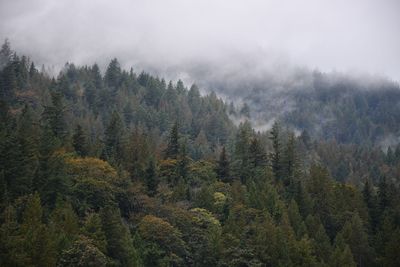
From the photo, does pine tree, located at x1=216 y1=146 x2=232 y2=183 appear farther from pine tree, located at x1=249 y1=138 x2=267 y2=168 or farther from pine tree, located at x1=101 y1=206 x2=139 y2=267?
pine tree, located at x1=101 y1=206 x2=139 y2=267

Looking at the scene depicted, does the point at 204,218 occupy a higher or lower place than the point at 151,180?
lower

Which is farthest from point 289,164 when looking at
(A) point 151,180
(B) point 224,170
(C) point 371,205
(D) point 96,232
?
(D) point 96,232

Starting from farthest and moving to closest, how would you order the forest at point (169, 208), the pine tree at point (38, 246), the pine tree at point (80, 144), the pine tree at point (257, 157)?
the pine tree at point (257, 157) < the pine tree at point (80, 144) < the forest at point (169, 208) < the pine tree at point (38, 246)

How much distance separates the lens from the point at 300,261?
6812 centimetres

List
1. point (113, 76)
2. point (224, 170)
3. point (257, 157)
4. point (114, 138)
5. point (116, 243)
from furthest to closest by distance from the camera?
point (113, 76) → point (257, 157) → point (114, 138) → point (224, 170) → point (116, 243)

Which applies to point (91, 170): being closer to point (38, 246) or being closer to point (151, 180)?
point (151, 180)

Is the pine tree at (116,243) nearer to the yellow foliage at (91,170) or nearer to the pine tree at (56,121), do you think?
the yellow foliage at (91,170)

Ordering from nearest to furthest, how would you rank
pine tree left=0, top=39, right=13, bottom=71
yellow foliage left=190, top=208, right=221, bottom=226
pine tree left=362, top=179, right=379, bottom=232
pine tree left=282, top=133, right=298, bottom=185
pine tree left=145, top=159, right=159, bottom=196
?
yellow foliage left=190, top=208, right=221, bottom=226 < pine tree left=145, top=159, right=159, bottom=196 < pine tree left=362, top=179, right=379, bottom=232 < pine tree left=282, top=133, right=298, bottom=185 < pine tree left=0, top=39, right=13, bottom=71

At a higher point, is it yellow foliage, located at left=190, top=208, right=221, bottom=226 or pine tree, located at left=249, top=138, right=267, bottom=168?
pine tree, located at left=249, top=138, right=267, bottom=168

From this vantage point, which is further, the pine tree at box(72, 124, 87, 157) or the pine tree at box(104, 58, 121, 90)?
the pine tree at box(104, 58, 121, 90)

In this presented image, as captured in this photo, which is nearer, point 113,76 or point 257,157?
point 257,157

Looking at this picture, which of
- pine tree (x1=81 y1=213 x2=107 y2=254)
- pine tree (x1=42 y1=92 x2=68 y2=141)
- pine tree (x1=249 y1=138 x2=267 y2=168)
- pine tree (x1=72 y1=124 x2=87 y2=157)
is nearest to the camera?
pine tree (x1=81 y1=213 x2=107 y2=254)

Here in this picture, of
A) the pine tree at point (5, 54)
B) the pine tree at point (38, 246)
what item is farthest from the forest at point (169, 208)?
the pine tree at point (5, 54)

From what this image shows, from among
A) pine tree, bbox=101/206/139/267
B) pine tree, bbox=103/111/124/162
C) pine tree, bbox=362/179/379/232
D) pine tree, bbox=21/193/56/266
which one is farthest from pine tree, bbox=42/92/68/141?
pine tree, bbox=362/179/379/232
